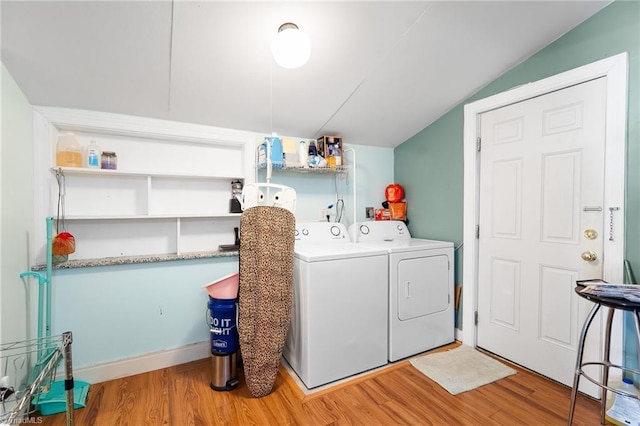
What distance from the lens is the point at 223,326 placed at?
1.84 m

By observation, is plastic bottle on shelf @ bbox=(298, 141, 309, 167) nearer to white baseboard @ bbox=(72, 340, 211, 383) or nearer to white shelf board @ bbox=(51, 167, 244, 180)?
white shelf board @ bbox=(51, 167, 244, 180)

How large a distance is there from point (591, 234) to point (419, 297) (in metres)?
1.14

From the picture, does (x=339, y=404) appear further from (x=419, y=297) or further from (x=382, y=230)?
(x=382, y=230)

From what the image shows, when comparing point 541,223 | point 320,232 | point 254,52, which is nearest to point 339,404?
point 320,232

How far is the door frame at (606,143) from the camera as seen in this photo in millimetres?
1584

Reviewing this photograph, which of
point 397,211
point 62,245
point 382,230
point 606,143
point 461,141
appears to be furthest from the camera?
point 397,211

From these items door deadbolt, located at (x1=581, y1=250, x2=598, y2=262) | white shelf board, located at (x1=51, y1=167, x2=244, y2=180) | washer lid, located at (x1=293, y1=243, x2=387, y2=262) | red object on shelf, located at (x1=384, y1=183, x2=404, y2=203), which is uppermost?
white shelf board, located at (x1=51, y1=167, x2=244, y2=180)

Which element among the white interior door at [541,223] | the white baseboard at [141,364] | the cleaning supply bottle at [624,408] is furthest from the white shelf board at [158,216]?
the cleaning supply bottle at [624,408]

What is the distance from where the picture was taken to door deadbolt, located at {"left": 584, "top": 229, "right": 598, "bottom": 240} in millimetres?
1695

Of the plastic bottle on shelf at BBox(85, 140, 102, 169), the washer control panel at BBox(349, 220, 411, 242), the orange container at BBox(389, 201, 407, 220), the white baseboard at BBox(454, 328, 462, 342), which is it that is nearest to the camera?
the plastic bottle on shelf at BBox(85, 140, 102, 169)

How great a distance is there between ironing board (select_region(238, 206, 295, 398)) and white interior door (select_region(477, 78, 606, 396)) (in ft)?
5.57

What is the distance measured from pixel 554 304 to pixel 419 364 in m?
1.01

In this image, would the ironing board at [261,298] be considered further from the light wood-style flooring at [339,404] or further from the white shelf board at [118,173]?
the white shelf board at [118,173]

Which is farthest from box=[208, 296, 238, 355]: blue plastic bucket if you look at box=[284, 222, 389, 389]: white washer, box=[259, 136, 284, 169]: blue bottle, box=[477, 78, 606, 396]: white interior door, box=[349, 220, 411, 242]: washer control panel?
box=[477, 78, 606, 396]: white interior door
